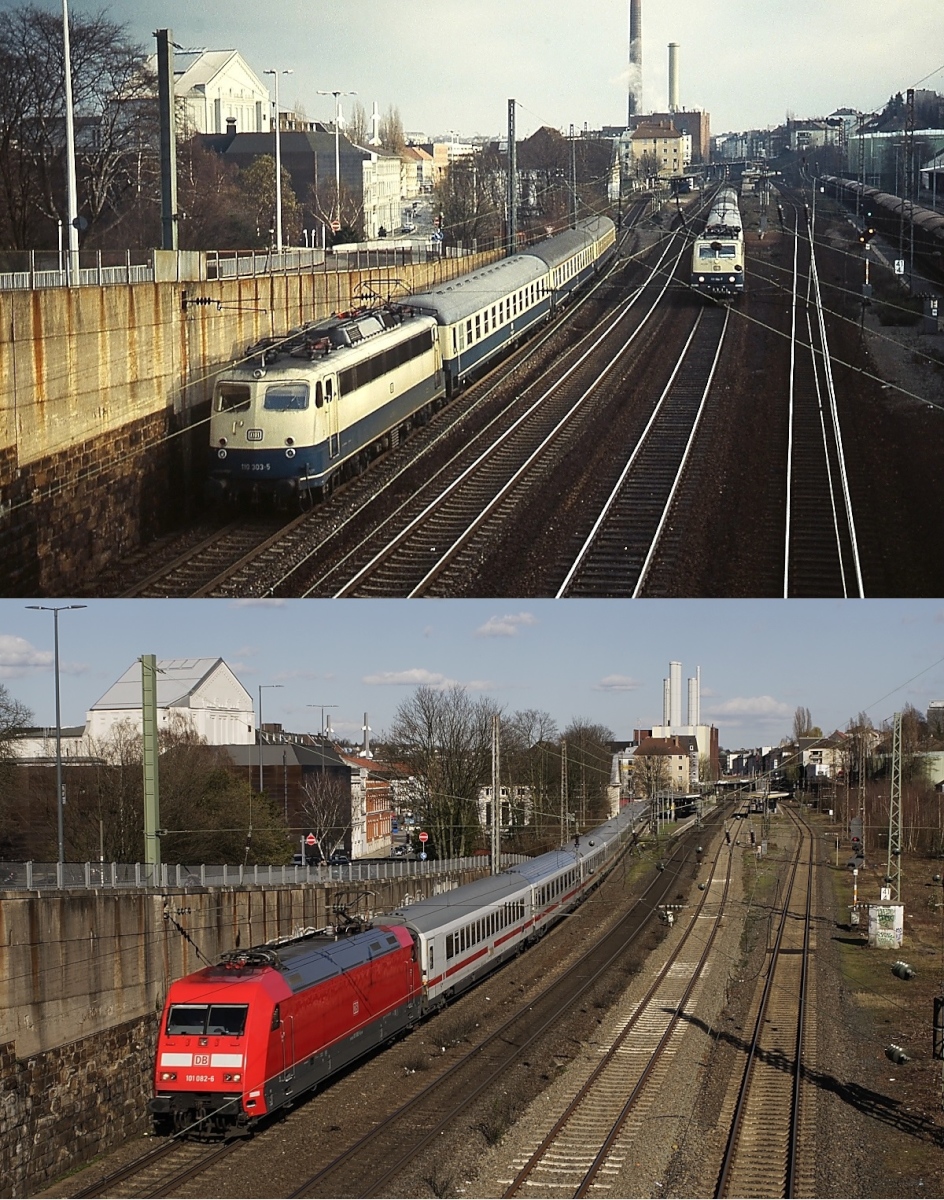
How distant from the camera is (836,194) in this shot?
693 inches

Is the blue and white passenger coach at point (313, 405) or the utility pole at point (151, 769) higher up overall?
the blue and white passenger coach at point (313, 405)

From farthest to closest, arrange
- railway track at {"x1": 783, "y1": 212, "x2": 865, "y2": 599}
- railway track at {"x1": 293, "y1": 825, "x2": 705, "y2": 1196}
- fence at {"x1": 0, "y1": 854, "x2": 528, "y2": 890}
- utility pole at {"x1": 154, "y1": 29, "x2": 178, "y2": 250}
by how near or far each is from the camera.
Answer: utility pole at {"x1": 154, "y1": 29, "x2": 178, "y2": 250}, fence at {"x1": 0, "y1": 854, "x2": 528, "y2": 890}, railway track at {"x1": 783, "y1": 212, "x2": 865, "y2": 599}, railway track at {"x1": 293, "y1": 825, "x2": 705, "y2": 1196}

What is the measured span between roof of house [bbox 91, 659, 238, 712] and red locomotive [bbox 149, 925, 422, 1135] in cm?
2174

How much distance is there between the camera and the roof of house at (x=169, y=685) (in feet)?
112

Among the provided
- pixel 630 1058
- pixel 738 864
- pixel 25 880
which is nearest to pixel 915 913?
pixel 738 864

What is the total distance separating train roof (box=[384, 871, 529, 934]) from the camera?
662 inches

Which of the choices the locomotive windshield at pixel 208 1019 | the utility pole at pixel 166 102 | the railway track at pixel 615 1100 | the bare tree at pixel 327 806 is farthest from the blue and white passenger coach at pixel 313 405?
the bare tree at pixel 327 806

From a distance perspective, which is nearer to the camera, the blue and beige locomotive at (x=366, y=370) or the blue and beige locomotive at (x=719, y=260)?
the blue and beige locomotive at (x=366, y=370)

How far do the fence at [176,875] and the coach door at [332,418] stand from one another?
459 cm

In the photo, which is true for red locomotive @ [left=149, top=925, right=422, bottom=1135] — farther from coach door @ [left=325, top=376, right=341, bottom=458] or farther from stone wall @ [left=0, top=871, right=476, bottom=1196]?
coach door @ [left=325, top=376, right=341, bottom=458]

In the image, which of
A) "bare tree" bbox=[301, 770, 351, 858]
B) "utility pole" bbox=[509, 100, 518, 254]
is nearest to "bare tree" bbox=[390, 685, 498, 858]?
"bare tree" bbox=[301, 770, 351, 858]

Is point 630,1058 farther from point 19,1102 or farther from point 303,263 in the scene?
point 303,263

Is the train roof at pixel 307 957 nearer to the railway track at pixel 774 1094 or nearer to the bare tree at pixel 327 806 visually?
the railway track at pixel 774 1094

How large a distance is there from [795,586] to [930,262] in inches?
327
